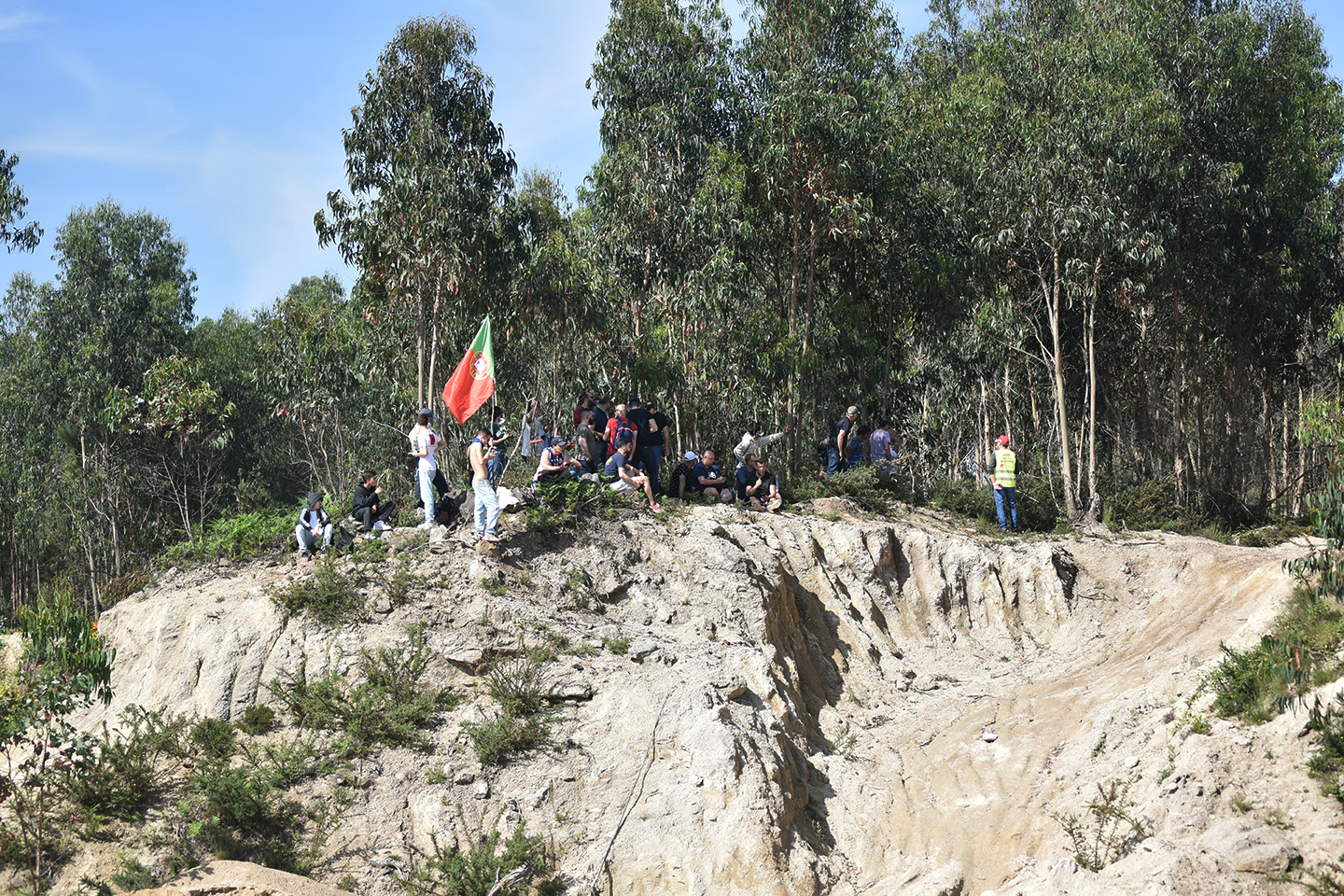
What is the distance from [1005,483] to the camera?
17953 millimetres

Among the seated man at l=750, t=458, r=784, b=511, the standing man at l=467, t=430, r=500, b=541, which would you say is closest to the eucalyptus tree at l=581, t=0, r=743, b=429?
the seated man at l=750, t=458, r=784, b=511

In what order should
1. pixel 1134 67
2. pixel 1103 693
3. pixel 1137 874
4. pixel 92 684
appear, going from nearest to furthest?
pixel 1137 874 → pixel 92 684 → pixel 1103 693 → pixel 1134 67

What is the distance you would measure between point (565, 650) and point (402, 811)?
2544 mm

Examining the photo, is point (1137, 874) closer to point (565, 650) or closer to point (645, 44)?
point (565, 650)

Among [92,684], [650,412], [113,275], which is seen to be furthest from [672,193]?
[113,275]

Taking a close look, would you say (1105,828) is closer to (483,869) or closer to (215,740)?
(483,869)

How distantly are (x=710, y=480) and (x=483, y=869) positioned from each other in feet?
26.2

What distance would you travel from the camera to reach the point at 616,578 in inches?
509

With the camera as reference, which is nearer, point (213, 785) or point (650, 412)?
point (213, 785)

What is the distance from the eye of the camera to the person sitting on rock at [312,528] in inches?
493

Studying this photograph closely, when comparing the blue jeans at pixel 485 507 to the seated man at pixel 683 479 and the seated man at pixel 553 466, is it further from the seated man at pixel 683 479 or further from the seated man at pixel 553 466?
the seated man at pixel 683 479

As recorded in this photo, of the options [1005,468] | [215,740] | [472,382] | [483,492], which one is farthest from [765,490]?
[215,740]

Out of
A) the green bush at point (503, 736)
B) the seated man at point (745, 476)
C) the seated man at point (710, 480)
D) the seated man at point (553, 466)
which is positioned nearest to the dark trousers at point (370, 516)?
the seated man at point (553, 466)

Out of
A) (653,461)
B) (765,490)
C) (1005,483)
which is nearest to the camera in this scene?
(653,461)
